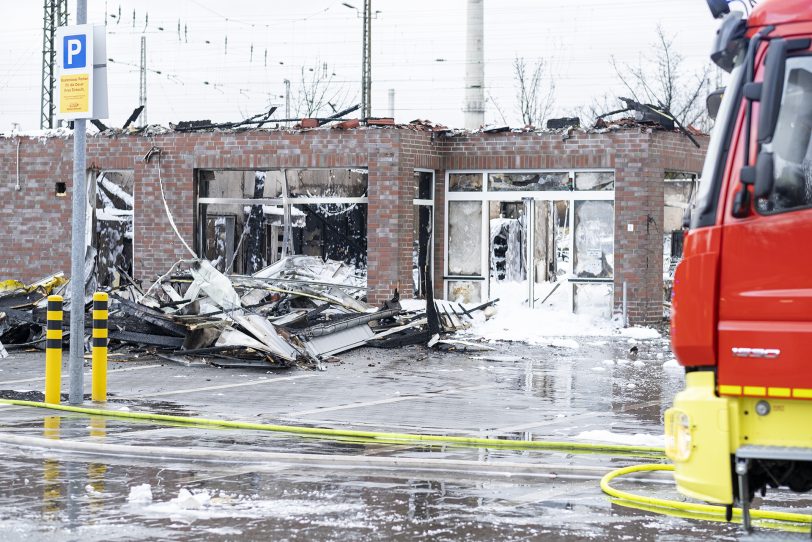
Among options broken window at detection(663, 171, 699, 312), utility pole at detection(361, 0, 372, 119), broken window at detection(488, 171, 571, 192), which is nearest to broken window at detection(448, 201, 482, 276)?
broken window at detection(488, 171, 571, 192)

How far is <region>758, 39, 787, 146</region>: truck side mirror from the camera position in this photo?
6262 millimetres

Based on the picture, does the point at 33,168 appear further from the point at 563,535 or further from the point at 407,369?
the point at 563,535

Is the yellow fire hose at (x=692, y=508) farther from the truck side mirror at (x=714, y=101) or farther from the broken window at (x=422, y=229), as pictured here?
the broken window at (x=422, y=229)

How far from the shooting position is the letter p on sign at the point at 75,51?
43.5ft

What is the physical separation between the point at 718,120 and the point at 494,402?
7.81m

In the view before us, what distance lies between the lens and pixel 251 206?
26.2 metres

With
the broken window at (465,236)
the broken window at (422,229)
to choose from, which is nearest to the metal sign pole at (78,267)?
the broken window at (422,229)

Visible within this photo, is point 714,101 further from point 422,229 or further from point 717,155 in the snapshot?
point 422,229

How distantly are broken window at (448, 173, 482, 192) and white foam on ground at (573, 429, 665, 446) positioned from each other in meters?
14.9

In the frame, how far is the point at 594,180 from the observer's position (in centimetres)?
2530

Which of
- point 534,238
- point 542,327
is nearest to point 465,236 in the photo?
point 534,238

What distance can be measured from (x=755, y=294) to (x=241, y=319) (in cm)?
1203

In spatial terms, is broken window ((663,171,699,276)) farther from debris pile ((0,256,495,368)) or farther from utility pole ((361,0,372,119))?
utility pole ((361,0,372,119))

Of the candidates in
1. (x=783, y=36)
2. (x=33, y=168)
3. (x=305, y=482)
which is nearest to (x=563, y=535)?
(x=305, y=482)
